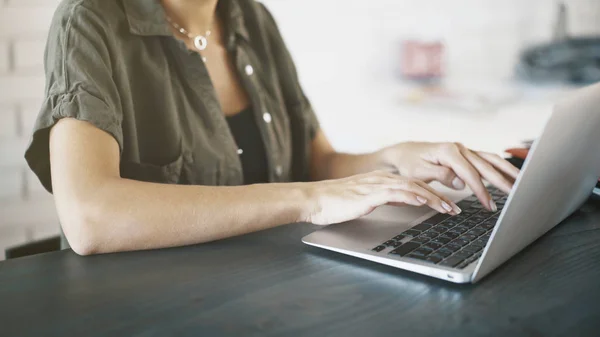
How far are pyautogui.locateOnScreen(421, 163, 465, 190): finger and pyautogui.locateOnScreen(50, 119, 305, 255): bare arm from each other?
28 cm

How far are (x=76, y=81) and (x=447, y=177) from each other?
597 millimetres

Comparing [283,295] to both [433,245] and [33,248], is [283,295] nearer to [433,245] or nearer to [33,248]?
[433,245]

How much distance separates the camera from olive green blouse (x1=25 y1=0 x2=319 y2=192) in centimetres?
99

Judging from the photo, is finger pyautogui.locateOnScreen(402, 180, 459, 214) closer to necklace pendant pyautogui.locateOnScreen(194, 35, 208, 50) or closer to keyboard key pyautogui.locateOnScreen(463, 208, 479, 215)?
keyboard key pyautogui.locateOnScreen(463, 208, 479, 215)

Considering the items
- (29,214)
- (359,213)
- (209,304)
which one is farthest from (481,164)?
(29,214)

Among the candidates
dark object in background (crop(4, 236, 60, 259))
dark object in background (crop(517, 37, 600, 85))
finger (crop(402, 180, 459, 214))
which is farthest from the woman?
dark object in background (crop(517, 37, 600, 85))

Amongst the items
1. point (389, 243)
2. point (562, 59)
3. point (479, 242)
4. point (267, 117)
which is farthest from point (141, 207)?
point (562, 59)

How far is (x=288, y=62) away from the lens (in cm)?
148

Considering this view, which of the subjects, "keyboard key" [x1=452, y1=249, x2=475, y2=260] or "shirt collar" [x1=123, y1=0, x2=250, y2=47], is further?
"shirt collar" [x1=123, y1=0, x2=250, y2=47]

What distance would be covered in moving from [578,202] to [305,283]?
472 millimetres

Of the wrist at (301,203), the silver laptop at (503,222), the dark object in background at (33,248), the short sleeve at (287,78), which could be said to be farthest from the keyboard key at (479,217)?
the dark object in background at (33,248)

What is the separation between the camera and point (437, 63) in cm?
269

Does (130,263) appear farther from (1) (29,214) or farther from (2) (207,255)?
(1) (29,214)

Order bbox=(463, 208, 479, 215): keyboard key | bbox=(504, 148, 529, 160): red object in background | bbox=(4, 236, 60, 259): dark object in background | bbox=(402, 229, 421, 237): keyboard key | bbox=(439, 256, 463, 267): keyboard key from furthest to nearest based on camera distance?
bbox=(4, 236, 60, 259): dark object in background
bbox=(504, 148, 529, 160): red object in background
bbox=(463, 208, 479, 215): keyboard key
bbox=(402, 229, 421, 237): keyboard key
bbox=(439, 256, 463, 267): keyboard key
